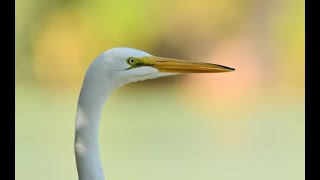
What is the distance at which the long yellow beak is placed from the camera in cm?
190

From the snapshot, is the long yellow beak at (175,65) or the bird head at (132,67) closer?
the bird head at (132,67)

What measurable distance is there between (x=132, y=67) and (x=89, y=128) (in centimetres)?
24

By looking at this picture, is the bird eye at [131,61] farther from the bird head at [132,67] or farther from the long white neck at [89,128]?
the long white neck at [89,128]

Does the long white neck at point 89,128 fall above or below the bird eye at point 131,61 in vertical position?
below

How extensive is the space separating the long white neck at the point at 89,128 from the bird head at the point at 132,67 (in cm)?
4

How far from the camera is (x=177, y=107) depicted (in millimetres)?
7223

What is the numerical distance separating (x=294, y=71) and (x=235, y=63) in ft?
4.26

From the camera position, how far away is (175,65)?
6.37 ft

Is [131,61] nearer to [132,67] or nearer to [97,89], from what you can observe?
[132,67]

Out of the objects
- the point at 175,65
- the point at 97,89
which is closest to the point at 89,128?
the point at 97,89

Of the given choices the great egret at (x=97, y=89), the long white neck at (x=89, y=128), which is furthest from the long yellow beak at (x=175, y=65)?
the long white neck at (x=89, y=128)

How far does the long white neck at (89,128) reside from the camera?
177 centimetres

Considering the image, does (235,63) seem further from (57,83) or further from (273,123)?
(57,83)

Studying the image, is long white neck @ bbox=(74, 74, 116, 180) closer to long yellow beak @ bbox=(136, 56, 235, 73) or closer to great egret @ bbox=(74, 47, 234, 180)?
great egret @ bbox=(74, 47, 234, 180)
